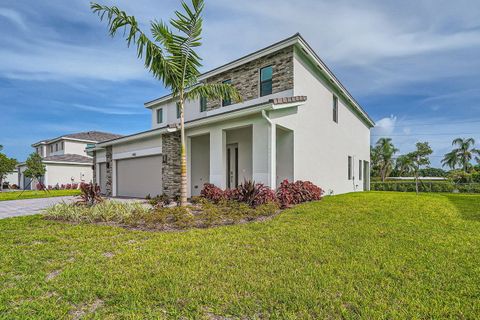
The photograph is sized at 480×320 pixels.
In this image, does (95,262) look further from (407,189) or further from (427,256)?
(407,189)

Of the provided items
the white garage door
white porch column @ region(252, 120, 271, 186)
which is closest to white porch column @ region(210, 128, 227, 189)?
white porch column @ region(252, 120, 271, 186)

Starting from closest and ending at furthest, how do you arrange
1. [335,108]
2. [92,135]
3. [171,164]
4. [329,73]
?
[171,164], [329,73], [335,108], [92,135]

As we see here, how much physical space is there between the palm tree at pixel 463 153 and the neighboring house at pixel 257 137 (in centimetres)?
3070

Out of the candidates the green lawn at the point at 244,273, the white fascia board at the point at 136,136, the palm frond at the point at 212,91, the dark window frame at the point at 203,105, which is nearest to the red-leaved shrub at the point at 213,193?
the green lawn at the point at 244,273

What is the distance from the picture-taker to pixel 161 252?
4.19m

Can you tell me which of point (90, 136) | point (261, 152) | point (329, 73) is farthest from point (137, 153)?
point (90, 136)

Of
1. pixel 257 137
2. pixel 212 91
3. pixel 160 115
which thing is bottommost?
pixel 257 137

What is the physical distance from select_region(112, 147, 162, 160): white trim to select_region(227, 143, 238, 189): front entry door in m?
3.85

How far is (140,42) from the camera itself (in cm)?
707

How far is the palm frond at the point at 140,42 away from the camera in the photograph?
660 centimetres

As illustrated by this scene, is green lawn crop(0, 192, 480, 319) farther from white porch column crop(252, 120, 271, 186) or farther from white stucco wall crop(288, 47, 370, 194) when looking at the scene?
white stucco wall crop(288, 47, 370, 194)

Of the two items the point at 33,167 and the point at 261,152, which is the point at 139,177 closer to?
the point at 261,152

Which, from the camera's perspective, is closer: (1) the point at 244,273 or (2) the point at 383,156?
(1) the point at 244,273

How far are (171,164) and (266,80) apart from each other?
20.5 ft
